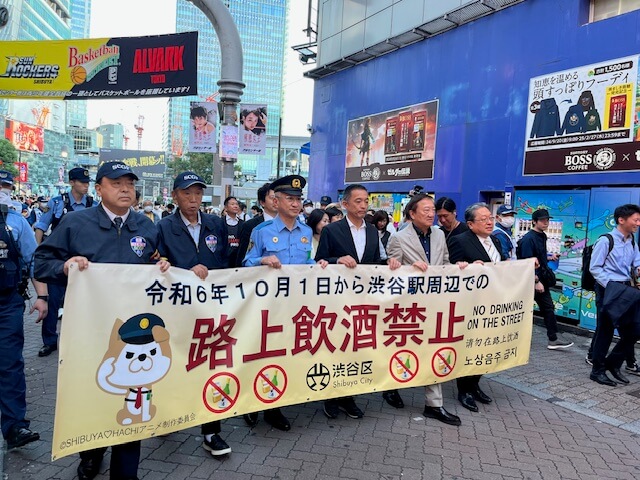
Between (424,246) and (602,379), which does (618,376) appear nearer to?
(602,379)

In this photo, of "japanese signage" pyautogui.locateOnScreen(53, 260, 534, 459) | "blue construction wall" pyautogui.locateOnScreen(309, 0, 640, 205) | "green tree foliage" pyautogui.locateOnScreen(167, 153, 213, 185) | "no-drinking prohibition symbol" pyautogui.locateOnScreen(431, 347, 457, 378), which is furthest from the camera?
"green tree foliage" pyautogui.locateOnScreen(167, 153, 213, 185)

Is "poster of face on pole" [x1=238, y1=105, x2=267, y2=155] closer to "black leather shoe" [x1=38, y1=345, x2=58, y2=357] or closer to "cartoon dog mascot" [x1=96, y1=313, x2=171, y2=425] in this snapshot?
"black leather shoe" [x1=38, y1=345, x2=58, y2=357]

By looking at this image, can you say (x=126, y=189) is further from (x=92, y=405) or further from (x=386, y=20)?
(x=386, y=20)

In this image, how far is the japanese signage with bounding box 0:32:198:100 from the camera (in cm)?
845

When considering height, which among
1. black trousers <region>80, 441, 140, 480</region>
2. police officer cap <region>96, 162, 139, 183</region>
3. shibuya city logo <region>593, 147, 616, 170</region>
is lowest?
black trousers <region>80, 441, 140, 480</region>

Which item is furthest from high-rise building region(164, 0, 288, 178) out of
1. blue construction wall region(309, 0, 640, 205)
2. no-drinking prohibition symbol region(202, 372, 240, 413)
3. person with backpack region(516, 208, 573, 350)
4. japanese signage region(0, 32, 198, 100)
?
no-drinking prohibition symbol region(202, 372, 240, 413)

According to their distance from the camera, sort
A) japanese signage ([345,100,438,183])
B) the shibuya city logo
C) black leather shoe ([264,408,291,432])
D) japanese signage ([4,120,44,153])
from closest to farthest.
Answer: black leather shoe ([264,408,291,432])
the shibuya city logo
japanese signage ([345,100,438,183])
japanese signage ([4,120,44,153])

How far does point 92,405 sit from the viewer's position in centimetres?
268

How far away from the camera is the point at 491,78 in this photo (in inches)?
380

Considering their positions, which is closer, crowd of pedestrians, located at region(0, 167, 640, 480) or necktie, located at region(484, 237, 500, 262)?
crowd of pedestrians, located at region(0, 167, 640, 480)

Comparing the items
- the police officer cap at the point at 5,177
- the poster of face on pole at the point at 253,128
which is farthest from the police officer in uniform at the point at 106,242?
the poster of face on pole at the point at 253,128

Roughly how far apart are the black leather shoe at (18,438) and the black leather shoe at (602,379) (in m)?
5.47

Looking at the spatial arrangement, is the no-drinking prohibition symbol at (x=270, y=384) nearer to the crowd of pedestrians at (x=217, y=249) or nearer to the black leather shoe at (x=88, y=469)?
the crowd of pedestrians at (x=217, y=249)

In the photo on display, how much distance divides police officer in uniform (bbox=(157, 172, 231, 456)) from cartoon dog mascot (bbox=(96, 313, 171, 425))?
62cm
